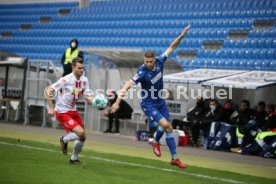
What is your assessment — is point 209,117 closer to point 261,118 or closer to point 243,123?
point 243,123

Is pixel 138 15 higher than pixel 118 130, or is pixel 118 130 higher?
pixel 138 15

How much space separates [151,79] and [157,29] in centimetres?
1644

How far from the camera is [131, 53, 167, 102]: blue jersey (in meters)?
11.2

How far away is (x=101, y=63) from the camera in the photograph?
22906 mm

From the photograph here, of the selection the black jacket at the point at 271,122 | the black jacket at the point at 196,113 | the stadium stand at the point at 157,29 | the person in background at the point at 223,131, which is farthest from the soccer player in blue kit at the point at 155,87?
the stadium stand at the point at 157,29

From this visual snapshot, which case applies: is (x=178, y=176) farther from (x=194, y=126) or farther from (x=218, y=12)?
(x=218, y=12)

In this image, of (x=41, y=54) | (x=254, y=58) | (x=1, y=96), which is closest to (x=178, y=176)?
(x=254, y=58)

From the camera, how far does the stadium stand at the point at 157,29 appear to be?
23.2 meters

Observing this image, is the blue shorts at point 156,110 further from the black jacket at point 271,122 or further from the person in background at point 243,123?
the person in background at point 243,123

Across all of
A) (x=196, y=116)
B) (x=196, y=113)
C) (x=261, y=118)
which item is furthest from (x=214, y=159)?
(x=196, y=113)

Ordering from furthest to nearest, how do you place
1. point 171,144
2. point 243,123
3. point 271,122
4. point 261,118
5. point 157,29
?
1. point 157,29
2. point 243,123
3. point 261,118
4. point 271,122
5. point 171,144

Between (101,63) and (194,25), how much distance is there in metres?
5.06

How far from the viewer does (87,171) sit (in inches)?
377

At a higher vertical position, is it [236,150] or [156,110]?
[156,110]
